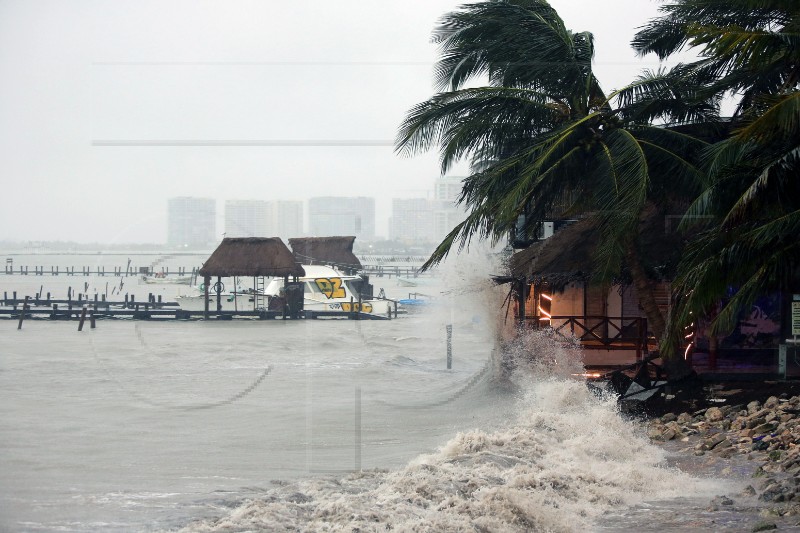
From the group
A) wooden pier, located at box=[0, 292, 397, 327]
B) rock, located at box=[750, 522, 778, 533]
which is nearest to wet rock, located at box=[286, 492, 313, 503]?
rock, located at box=[750, 522, 778, 533]

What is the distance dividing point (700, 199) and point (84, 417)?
1514 centimetres

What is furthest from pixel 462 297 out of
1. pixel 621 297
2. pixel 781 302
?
pixel 781 302

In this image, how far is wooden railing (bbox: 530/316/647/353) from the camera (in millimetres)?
17750

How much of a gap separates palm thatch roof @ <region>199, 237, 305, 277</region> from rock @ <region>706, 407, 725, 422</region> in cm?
3089

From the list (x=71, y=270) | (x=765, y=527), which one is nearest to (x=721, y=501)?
(x=765, y=527)

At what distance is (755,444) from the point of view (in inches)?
473

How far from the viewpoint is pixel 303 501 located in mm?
10570

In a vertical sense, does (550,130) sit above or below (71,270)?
above

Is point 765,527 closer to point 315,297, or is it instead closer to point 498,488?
point 498,488

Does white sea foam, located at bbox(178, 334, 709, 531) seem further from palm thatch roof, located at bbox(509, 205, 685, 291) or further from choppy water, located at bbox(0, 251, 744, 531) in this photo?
palm thatch roof, located at bbox(509, 205, 685, 291)

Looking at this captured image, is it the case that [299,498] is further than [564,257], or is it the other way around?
[564,257]

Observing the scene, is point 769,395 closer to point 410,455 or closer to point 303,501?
point 410,455

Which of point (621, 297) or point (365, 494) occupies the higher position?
point (621, 297)

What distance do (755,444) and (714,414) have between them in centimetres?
211
